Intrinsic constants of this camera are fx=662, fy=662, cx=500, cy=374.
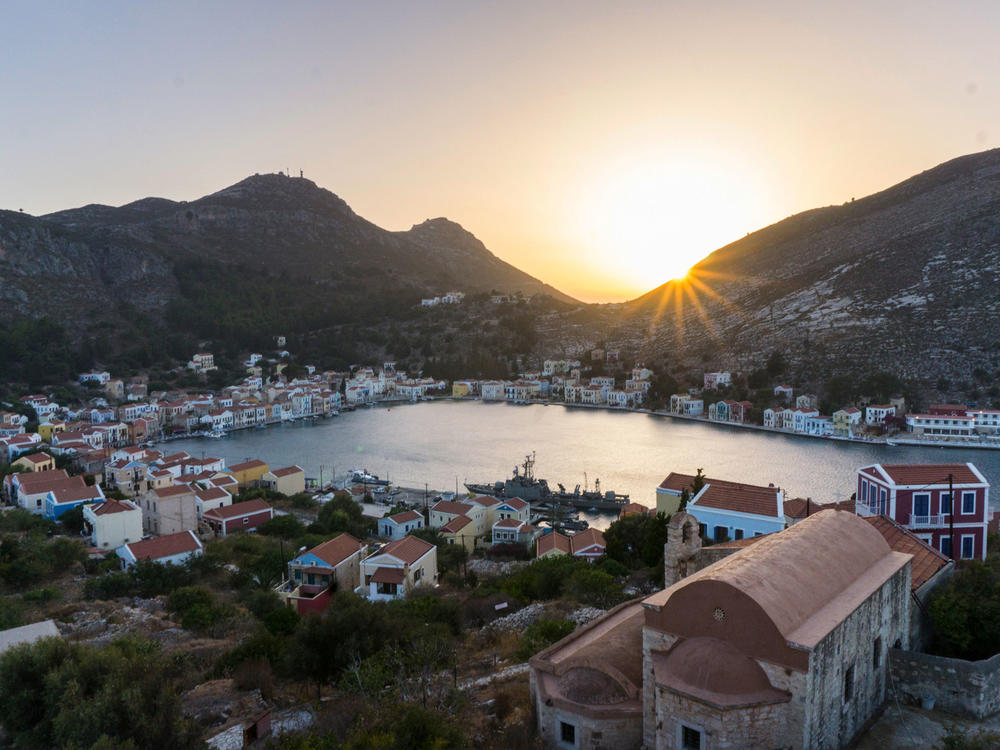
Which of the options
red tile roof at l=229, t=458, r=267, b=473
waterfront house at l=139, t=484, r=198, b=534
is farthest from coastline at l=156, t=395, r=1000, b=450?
waterfront house at l=139, t=484, r=198, b=534

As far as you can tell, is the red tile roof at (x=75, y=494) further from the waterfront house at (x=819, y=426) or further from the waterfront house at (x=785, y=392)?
the waterfront house at (x=785, y=392)

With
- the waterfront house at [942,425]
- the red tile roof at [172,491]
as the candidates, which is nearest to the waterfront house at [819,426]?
the waterfront house at [942,425]

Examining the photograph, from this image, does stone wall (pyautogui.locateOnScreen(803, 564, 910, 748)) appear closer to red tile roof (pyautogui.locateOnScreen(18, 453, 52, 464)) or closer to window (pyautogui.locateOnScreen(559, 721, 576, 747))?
window (pyautogui.locateOnScreen(559, 721, 576, 747))

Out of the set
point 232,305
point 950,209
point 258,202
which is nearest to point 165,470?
point 232,305

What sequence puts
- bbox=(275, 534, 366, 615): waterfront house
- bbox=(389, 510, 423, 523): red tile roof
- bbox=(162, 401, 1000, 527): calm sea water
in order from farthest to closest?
bbox=(162, 401, 1000, 527): calm sea water, bbox=(389, 510, 423, 523): red tile roof, bbox=(275, 534, 366, 615): waterfront house

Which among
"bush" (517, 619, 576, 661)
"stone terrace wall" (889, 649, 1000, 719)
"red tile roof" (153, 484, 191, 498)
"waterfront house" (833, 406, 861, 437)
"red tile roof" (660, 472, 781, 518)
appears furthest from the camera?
"waterfront house" (833, 406, 861, 437)

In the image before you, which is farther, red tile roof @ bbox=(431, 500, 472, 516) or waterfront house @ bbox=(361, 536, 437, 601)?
red tile roof @ bbox=(431, 500, 472, 516)

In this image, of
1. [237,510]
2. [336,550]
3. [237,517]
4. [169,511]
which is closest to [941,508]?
[336,550]
